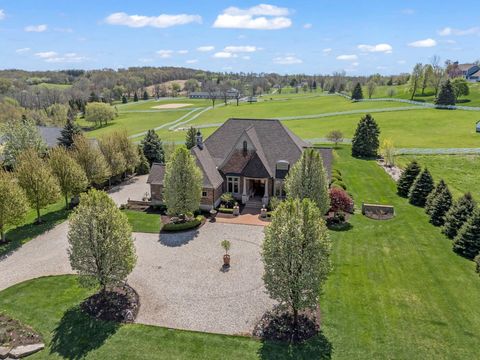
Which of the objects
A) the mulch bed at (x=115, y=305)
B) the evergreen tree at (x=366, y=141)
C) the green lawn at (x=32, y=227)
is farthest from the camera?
the evergreen tree at (x=366, y=141)

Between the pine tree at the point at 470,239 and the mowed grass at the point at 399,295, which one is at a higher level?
the pine tree at the point at 470,239

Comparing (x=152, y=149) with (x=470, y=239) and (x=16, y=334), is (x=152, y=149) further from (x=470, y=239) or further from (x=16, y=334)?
(x=470, y=239)

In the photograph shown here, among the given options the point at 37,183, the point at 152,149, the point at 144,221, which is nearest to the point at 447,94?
the point at 152,149

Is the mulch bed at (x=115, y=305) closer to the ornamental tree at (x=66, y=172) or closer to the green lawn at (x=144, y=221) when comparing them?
the green lawn at (x=144, y=221)

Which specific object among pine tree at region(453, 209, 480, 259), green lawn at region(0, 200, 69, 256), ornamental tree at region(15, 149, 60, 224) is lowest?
green lawn at region(0, 200, 69, 256)

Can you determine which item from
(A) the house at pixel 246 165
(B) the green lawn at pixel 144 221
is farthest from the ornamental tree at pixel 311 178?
(B) the green lawn at pixel 144 221

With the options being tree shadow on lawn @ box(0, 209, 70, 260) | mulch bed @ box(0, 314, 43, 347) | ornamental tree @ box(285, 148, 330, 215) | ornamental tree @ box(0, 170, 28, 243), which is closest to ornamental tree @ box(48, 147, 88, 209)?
tree shadow on lawn @ box(0, 209, 70, 260)

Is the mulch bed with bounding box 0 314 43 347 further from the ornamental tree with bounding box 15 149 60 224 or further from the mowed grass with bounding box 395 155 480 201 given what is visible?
the mowed grass with bounding box 395 155 480 201
